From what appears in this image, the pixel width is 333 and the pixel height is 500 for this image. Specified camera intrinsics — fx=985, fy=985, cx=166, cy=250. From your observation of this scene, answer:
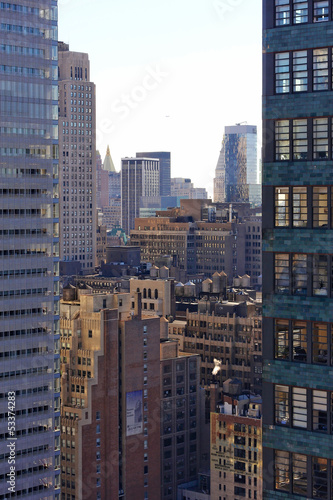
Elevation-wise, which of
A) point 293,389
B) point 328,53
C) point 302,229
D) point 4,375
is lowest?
point 4,375

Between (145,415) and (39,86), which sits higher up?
(39,86)

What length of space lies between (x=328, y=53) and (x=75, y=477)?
116m

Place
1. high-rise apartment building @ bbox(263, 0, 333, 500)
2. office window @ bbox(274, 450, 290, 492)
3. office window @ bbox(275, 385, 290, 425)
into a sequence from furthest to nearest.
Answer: office window @ bbox(275, 385, 290, 425) → office window @ bbox(274, 450, 290, 492) → high-rise apartment building @ bbox(263, 0, 333, 500)

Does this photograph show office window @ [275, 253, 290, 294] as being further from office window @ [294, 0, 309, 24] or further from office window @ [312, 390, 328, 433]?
office window @ [294, 0, 309, 24]

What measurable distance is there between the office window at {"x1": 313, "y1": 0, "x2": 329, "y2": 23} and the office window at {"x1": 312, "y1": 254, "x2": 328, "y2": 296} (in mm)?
9087

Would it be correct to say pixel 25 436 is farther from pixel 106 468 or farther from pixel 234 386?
pixel 234 386

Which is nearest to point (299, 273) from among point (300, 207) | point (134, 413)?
point (300, 207)

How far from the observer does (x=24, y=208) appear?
11269cm

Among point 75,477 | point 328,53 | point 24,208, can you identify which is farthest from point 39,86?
point 328,53

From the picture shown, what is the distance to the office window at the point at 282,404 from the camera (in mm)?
38000

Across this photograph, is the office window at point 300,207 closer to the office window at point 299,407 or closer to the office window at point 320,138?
the office window at point 320,138

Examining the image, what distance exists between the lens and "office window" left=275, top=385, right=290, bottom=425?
38.0 metres

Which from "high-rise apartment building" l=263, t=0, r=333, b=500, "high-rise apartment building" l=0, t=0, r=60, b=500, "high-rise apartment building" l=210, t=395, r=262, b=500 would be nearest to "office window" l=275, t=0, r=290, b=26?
"high-rise apartment building" l=263, t=0, r=333, b=500

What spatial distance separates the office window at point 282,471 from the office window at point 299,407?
1.34 meters
